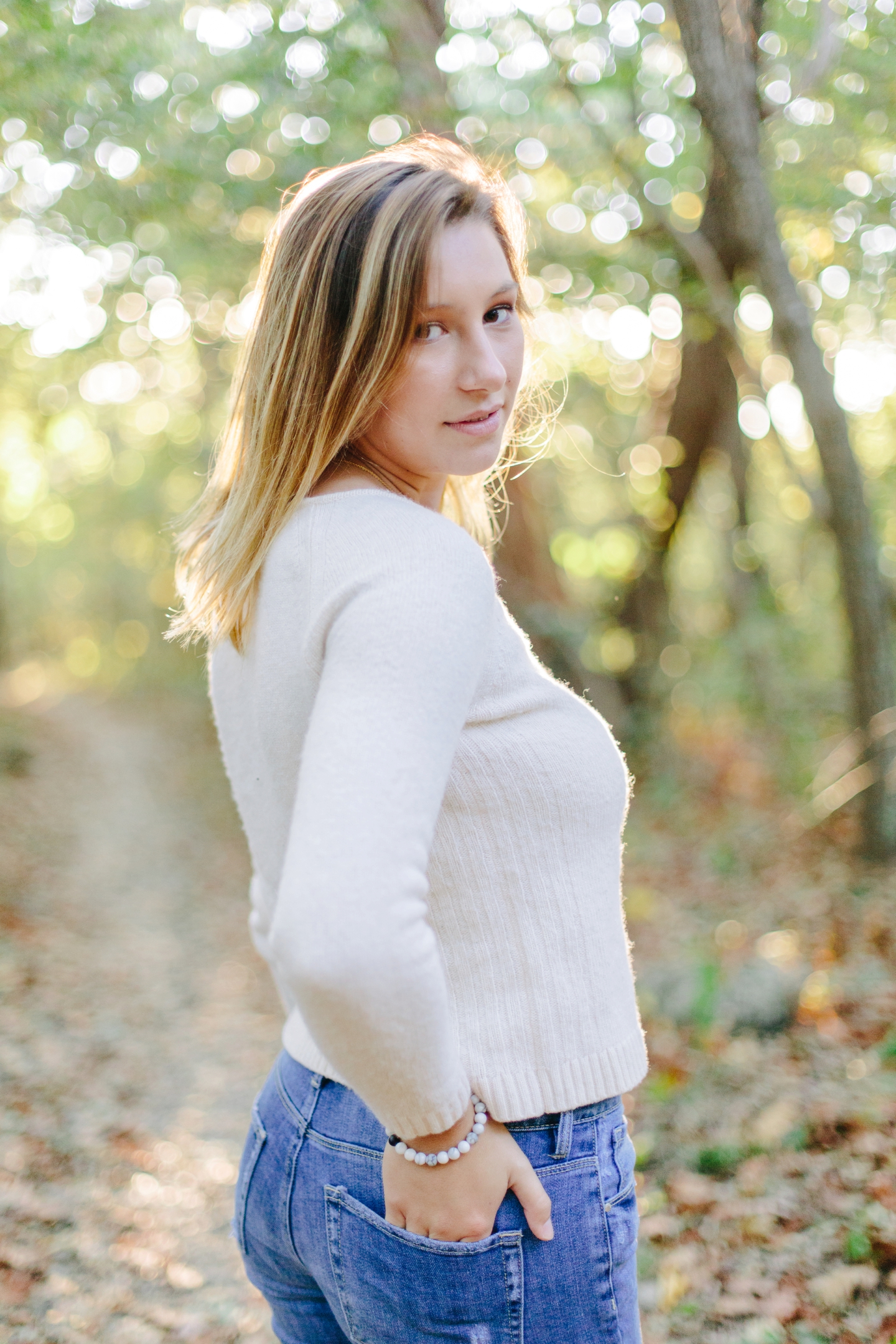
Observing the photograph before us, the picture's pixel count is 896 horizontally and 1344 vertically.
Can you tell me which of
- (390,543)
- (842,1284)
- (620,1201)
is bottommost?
(842,1284)

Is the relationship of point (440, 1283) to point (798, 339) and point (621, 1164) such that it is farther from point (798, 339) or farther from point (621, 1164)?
point (798, 339)

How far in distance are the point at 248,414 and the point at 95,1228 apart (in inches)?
120

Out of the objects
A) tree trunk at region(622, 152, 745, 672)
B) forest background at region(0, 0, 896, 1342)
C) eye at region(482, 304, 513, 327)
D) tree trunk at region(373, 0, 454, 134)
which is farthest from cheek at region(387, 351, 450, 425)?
tree trunk at region(622, 152, 745, 672)

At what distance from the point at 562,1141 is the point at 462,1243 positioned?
152mm

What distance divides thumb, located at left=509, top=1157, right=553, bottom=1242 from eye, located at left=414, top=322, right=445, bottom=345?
38.3 inches

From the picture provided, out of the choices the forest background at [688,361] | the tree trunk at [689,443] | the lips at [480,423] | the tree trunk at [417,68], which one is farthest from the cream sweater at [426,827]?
the tree trunk at [689,443]

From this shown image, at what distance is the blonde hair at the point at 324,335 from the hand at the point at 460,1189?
2.10 ft

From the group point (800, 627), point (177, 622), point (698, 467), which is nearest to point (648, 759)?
point (800, 627)

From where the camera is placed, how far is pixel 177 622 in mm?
1446

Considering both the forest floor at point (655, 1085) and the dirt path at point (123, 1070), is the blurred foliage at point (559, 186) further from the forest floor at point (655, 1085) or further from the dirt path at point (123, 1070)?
the dirt path at point (123, 1070)

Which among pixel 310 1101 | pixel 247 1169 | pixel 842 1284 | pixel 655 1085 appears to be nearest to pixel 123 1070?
pixel 655 1085

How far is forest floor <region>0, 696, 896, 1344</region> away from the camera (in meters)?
2.78

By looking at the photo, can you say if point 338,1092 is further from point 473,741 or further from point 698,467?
point 698,467

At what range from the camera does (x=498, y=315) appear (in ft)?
4.40
